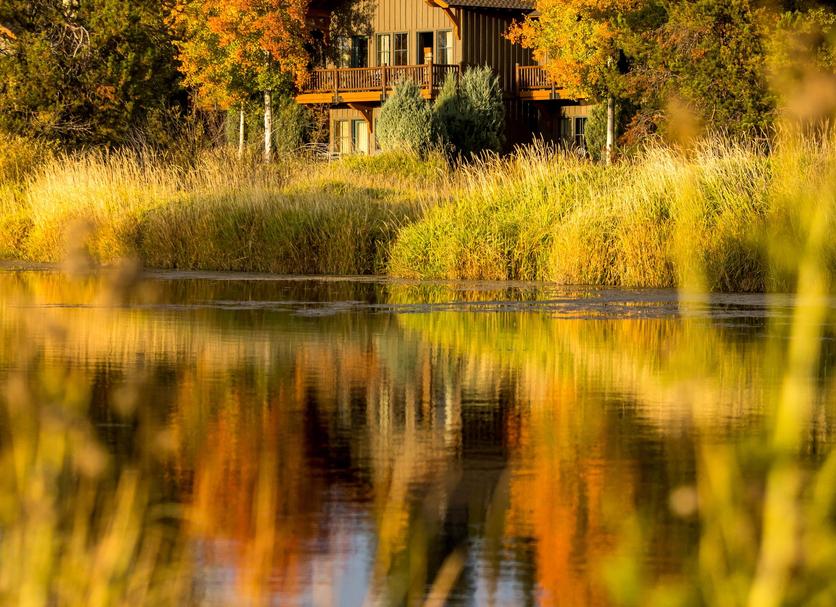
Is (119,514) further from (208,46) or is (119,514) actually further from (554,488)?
(208,46)

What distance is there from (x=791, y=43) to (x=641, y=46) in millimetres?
8313

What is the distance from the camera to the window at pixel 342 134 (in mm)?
61312

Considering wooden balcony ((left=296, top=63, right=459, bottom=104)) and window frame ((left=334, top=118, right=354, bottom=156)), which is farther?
window frame ((left=334, top=118, right=354, bottom=156))

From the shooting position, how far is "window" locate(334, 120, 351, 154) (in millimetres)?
61312

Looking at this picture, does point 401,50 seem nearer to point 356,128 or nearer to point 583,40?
point 356,128

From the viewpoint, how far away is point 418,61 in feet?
194

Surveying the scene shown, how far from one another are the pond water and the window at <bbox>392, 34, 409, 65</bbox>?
39.0 metres

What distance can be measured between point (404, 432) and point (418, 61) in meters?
48.6

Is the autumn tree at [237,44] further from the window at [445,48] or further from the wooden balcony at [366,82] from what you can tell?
the window at [445,48]

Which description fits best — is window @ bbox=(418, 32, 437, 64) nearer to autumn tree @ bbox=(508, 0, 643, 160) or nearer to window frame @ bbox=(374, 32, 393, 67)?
window frame @ bbox=(374, 32, 393, 67)

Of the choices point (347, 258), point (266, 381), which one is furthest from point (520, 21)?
point (266, 381)

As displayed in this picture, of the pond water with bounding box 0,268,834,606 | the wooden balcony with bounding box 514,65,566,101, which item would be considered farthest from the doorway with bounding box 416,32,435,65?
the pond water with bounding box 0,268,834,606

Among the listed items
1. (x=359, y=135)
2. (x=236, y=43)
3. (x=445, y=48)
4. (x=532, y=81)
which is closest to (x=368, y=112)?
(x=359, y=135)

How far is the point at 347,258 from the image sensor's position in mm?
29516
